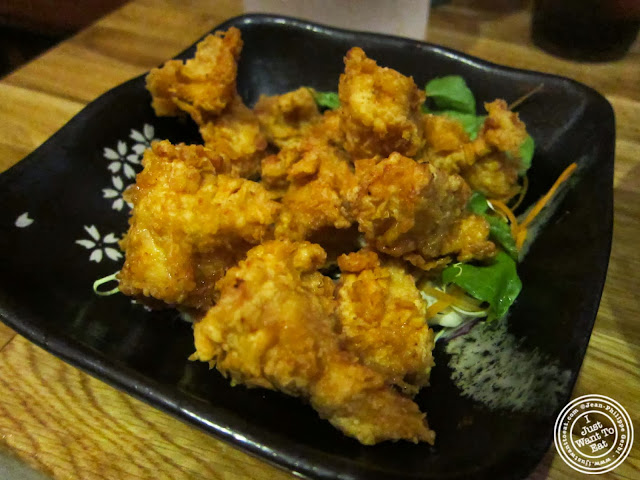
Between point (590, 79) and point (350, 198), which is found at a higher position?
point (350, 198)

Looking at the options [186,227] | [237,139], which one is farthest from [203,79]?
[186,227]

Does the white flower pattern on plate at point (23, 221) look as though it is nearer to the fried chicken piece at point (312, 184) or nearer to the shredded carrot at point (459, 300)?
the fried chicken piece at point (312, 184)

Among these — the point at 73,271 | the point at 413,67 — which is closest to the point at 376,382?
the point at 73,271

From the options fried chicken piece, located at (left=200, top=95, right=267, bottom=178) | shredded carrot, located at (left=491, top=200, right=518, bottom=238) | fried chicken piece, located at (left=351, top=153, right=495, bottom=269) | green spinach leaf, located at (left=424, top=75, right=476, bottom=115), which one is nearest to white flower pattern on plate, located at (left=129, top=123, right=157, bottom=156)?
fried chicken piece, located at (left=200, top=95, right=267, bottom=178)

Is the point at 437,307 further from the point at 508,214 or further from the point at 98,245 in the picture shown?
the point at 98,245

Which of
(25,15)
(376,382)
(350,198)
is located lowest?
(25,15)

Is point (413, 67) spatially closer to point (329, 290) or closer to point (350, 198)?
point (350, 198)
